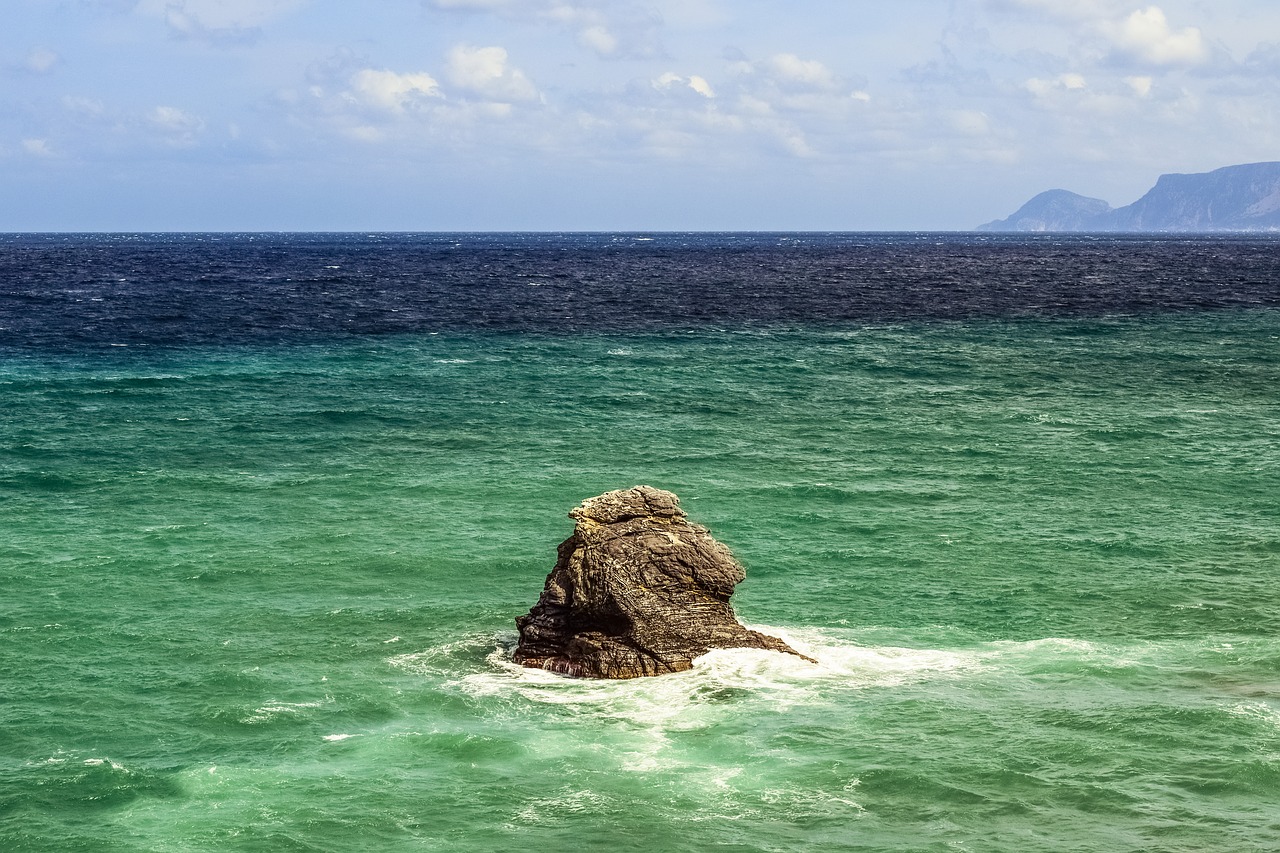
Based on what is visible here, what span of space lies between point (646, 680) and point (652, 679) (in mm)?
135

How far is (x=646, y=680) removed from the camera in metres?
28.7

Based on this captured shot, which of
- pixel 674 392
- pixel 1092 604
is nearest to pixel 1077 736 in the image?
pixel 1092 604

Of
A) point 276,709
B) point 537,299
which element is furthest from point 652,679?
point 537,299

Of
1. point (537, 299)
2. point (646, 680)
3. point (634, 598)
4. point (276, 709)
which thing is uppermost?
point (537, 299)

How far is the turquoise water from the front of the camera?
2316 cm

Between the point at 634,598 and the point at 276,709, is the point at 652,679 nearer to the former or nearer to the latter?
the point at 634,598

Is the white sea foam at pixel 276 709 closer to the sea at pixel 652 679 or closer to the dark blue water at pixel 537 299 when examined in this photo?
the sea at pixel 652 679

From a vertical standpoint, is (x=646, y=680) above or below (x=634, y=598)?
below

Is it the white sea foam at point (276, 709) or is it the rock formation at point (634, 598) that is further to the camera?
the rock formation at point (634, 598)

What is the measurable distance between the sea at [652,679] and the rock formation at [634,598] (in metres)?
0.76

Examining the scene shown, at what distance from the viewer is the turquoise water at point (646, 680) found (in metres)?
23.2

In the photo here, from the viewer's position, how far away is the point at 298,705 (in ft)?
92.3

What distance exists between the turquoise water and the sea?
14 cm

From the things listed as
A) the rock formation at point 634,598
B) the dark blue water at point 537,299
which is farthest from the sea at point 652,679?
the dark blue water at point 537,299
